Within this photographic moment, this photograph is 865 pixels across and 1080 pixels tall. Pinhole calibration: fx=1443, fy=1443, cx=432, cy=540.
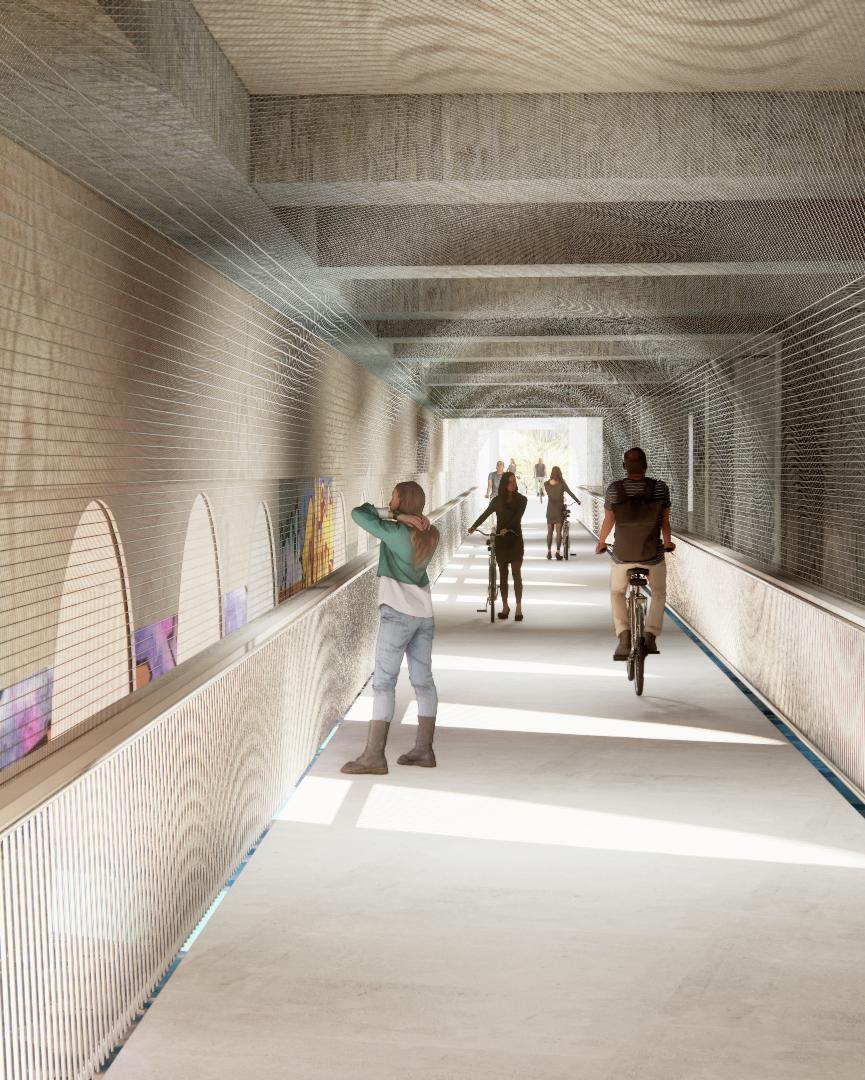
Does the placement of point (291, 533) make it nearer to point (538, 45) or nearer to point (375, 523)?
point (375, 523)

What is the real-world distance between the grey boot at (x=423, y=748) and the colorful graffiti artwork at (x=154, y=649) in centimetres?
132

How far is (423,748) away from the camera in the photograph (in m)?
7.53

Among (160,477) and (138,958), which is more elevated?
(160,477)

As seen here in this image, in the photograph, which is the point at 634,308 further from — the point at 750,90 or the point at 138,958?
the point at 138,958

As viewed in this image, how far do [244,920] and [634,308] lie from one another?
1008 cm

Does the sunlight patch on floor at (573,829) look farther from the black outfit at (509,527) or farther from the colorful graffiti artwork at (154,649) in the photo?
the black outfit at (509,527)

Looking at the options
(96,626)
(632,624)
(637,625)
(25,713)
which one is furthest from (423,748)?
(632,624)

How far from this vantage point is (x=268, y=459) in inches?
396

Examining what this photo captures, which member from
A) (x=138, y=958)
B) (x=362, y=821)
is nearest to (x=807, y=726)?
(x=362, y=821)

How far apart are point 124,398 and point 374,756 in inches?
85.4

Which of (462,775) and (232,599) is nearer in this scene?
(462,775)

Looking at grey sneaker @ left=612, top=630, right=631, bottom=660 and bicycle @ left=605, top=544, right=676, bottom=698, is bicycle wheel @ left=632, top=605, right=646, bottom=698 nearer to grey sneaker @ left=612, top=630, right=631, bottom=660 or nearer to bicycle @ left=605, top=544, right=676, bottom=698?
bicycle @ left=605, top=544, right=676, bottom=698

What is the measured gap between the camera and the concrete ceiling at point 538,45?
5.96m

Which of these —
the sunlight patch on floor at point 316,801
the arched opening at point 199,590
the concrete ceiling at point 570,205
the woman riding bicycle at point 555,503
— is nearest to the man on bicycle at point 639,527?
the concrete ceiling at point 570,205
